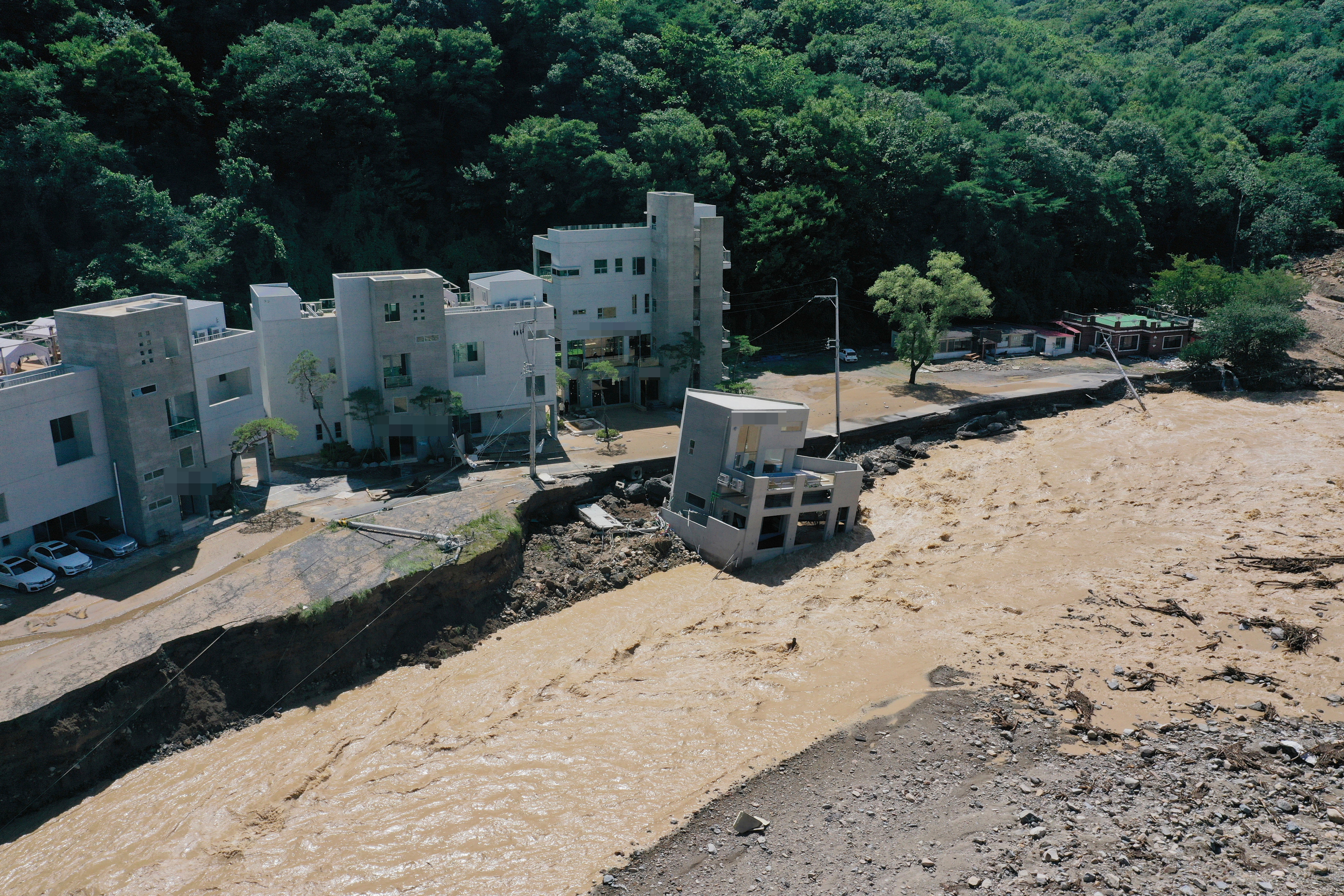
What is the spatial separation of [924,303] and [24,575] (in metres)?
43.1

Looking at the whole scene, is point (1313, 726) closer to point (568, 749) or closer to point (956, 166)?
point (568, 749)

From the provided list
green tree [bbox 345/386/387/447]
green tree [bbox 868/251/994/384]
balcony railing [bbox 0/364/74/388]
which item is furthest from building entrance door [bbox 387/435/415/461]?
green tree [bbox 868/251/994/384]

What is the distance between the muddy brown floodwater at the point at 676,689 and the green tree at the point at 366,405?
11.8 m

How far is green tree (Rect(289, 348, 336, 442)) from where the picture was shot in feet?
121

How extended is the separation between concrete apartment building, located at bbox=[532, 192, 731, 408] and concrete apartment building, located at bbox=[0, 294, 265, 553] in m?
17.9

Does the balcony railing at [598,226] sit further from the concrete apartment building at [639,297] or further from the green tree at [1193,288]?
the green tree at [1193,288]

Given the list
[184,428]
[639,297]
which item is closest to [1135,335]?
[639,297]

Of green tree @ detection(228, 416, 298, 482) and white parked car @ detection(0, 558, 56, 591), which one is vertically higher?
green tree @ detection(228, 416, 298, 482)

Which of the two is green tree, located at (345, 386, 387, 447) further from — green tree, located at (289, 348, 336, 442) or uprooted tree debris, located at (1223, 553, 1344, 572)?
uprooted tree debris, located at (1223, 553, 1344, 572)

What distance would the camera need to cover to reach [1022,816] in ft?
67.6

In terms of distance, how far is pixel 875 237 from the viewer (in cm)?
6372

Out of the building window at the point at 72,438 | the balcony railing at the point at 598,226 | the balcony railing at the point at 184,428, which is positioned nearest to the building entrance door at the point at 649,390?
the balcony railing at the point at 598,226

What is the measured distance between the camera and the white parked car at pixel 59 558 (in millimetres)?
28172

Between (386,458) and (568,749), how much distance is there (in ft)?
59.1
